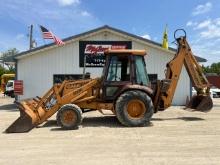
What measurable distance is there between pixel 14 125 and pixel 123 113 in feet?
12.4

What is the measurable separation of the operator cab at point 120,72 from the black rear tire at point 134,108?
0.54m

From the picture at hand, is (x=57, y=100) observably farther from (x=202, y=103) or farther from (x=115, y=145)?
(x=202, y=103)

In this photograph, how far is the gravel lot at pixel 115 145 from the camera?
365 inches

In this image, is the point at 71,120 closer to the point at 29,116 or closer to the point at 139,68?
the point at 29,116

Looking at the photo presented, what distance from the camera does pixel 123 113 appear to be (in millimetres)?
15117

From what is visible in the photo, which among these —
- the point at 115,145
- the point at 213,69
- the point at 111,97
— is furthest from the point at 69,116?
the point at 213,69

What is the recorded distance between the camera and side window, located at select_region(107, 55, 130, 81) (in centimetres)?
1572

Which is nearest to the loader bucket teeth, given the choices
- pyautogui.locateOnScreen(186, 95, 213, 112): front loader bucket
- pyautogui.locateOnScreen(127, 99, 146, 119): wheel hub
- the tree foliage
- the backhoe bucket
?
the backhoe bucket

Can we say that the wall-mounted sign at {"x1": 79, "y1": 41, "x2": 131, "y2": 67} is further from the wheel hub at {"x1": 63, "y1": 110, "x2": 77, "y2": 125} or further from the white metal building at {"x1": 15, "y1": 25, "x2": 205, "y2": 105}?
the wheel hub at {"x1": 63, "y1": 110, "x2": 77, "y2": 125}

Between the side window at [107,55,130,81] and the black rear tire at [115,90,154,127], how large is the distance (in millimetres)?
795

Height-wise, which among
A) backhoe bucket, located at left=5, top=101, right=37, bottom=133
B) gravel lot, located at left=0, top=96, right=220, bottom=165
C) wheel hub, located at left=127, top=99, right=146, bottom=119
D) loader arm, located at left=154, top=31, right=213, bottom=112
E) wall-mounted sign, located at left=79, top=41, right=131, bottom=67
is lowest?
gravel lot, located at left=0, top=96, right=220, bottom=165

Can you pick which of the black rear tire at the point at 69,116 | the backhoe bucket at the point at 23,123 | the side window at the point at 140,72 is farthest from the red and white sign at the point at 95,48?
the backhoe bucket at the point at 23,123

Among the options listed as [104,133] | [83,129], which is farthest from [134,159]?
[83,129]

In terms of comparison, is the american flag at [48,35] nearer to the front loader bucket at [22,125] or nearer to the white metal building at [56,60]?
the white metal building at [56,60]
